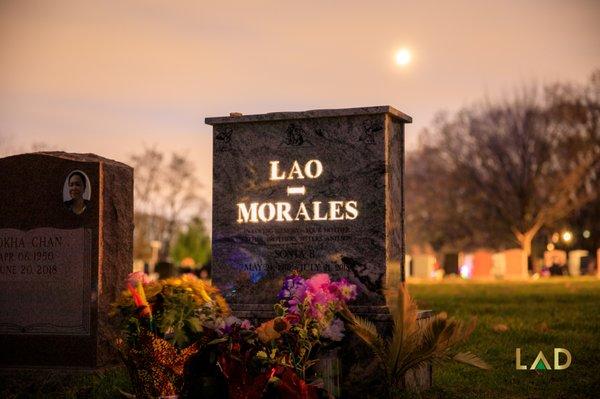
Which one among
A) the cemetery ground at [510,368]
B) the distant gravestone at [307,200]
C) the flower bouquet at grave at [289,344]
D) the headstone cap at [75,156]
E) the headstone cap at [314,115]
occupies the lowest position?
the cemetery ground at [510,368]

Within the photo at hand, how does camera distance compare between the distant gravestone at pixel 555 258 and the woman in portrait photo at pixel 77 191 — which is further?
the distant gravestone at pixel 555 258

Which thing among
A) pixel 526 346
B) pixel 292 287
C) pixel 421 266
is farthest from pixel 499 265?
pixel 292 287

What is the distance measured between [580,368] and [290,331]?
14.0 feet

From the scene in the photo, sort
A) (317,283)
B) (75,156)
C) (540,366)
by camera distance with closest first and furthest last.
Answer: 1. (317,283)
2. (540,366)
3. (75,156)

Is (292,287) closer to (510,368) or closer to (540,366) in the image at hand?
(540,366)

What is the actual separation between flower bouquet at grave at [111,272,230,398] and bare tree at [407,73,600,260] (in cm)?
4317

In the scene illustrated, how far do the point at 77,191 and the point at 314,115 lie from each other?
283 centimetres

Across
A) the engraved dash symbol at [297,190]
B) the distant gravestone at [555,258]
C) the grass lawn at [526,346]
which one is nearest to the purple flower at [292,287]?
the engraved dash symbol at [297,190]

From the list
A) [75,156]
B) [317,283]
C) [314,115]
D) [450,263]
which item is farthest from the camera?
[450,263]

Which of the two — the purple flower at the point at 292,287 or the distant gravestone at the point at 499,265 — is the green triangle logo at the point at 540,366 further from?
the distant gravestone at the point at 499,265

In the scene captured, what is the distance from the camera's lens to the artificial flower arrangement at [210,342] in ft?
19.4

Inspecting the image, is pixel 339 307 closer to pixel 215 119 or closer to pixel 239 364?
pixel 239 364

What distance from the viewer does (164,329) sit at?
664cm

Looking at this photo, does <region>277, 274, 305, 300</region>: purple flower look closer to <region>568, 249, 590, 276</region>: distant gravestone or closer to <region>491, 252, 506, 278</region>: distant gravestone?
<region>491, 252, 506, 278</region>: distant gravestone
